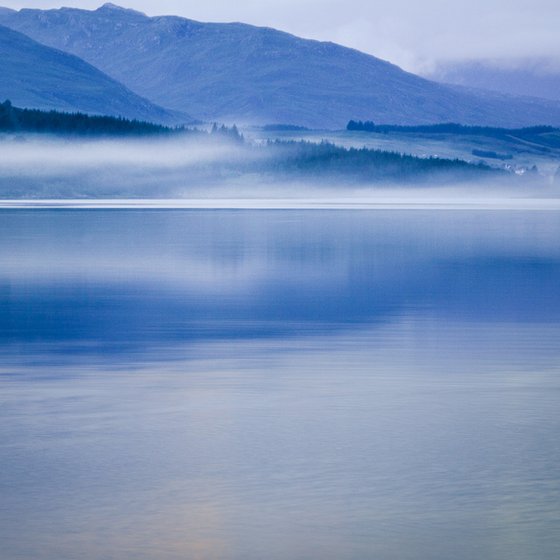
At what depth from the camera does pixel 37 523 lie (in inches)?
357

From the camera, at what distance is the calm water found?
890cm

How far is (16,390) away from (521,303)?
43.6 ft

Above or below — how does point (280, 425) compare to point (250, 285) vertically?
above

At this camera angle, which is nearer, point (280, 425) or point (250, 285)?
point (280, 425)

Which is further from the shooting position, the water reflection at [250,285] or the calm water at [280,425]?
the water reflection at [250,285]

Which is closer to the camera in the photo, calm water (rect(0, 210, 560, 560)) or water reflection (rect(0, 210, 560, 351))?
calm water (rect(0, 210, 560, 560))

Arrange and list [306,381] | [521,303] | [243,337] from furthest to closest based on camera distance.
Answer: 1. [521,303]
2. [243,337]
3. [306,381]

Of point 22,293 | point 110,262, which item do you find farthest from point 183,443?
point 110,262

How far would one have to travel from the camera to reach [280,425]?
1232 cm

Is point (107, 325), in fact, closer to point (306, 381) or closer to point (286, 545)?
point (306, 381)

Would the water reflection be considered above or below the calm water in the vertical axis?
below

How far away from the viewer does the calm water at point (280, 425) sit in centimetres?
890

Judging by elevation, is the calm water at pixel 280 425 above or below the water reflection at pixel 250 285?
above

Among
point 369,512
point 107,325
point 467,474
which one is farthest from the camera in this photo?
point 107,325
